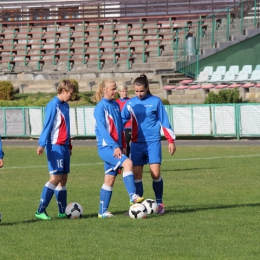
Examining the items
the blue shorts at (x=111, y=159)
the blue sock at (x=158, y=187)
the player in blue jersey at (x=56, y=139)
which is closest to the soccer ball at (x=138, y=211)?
the blue shorts at (x=111, y=159)

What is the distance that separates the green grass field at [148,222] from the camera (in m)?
7.88

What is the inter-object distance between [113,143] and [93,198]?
3.15 m

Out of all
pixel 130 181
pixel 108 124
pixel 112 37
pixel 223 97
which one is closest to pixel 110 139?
pixel 108 124

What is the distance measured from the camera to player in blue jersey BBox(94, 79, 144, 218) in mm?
10180

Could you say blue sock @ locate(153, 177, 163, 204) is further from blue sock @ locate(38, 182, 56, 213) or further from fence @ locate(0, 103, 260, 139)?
fence @ locate(0, 103, 260, 139)

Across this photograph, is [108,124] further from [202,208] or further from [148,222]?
[202,208]

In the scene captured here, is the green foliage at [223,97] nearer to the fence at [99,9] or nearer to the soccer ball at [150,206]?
the fence at [99,9]

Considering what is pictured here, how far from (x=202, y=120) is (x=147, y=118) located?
1895 centimetres

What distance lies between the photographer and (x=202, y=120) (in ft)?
97.3

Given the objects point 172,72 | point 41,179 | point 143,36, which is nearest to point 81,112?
point 172,72

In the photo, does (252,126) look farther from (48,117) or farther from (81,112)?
(48,117)

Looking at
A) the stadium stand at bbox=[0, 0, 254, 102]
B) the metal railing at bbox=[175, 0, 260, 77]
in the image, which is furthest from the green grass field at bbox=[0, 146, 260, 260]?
the metal railing at bbox=[175, 0, 260, 77]

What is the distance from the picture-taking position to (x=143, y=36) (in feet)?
142

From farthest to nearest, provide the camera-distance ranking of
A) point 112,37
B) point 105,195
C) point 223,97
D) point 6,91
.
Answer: point 112,37 → point 6,91 → point 223,97 → point 105,195
